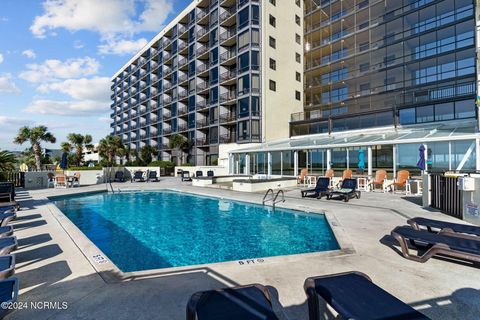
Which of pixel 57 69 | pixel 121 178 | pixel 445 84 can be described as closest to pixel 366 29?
pixel 445 84

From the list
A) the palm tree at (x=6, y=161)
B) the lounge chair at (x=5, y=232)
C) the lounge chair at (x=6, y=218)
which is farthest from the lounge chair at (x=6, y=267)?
the palm tree at (x=6, y=161)

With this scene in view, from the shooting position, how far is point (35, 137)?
92.2 ft

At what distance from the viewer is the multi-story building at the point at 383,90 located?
16406 mm

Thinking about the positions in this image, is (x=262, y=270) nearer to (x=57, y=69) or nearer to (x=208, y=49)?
(x=57, y=69)

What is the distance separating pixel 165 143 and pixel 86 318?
144 ft

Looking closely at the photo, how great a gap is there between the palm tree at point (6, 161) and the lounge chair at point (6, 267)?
15.1 meters

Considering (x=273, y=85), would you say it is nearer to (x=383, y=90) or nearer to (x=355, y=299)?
(x=383, y=90)

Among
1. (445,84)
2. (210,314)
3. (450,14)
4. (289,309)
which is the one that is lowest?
(289,309)

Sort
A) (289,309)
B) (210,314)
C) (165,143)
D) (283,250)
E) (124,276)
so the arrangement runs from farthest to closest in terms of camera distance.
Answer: (165,143)
(283,250)
(124,276)
(289,309)
(210,314)

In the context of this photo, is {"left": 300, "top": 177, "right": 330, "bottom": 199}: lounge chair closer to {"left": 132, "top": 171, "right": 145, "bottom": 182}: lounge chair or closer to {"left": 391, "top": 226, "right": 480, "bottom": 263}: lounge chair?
{"left": 391, "top": 226, "right": 480, "bottom": 263}: lounge chair

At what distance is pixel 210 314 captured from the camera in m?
2.35

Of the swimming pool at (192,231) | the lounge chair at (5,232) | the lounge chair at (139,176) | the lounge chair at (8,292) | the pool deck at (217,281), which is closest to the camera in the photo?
Answer: the lounge chair at (8,292)

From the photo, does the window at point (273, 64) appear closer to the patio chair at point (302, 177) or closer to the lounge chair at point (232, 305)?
the patio chair at point (302, 177)

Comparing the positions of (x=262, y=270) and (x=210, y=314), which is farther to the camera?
(x=262, y=270)
